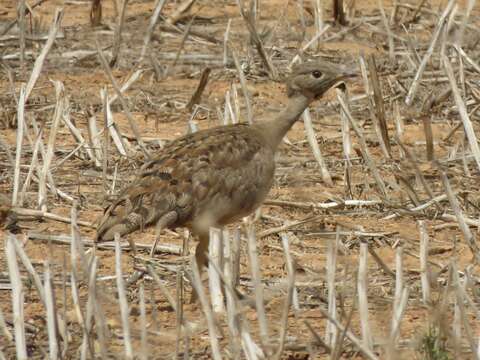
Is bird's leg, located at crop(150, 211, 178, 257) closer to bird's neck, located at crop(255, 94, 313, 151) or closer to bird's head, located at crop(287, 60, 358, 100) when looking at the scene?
bird's neck, located at crop(255, 94, 313, 151)

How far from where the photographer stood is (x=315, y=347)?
5.19m

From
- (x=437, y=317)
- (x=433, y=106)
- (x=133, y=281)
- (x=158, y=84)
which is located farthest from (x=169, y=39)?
(x=437, y=317)

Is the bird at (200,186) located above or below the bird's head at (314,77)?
below

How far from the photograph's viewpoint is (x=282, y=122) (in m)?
6.64

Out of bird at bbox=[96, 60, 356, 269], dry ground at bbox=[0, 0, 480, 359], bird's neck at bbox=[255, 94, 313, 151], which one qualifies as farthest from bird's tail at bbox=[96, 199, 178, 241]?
bird's neck at bbox=[255, 94, 313, 151]

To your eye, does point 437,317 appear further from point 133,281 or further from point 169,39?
point 169,39

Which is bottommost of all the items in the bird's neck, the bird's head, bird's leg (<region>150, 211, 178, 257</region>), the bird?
bird's leg (<region>150, 211, 178, 257</region>)

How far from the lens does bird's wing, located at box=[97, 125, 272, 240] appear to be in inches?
222

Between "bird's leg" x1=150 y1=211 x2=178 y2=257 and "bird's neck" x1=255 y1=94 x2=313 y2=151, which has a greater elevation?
"bird's neck" x1=255 y1=94 x2=313 y2=151

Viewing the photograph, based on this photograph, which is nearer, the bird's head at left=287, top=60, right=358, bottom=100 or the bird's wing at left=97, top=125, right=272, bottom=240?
the bird's wing at left=97, top=125, right=272, bottom=240

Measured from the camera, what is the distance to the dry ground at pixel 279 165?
5.54 meters

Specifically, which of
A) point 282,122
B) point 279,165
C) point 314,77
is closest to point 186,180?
point 282,122

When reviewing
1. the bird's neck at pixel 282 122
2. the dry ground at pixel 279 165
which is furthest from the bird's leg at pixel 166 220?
the bird's neck at pixel 282 122

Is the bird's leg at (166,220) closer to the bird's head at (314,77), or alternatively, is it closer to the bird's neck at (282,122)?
the bird's neck at (282,122)
